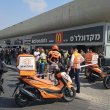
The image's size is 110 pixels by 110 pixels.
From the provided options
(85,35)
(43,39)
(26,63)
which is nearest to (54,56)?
(26,63)

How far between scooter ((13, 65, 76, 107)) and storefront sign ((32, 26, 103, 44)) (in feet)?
43.0

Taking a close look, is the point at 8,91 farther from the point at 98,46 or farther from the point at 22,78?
the point at 98,46

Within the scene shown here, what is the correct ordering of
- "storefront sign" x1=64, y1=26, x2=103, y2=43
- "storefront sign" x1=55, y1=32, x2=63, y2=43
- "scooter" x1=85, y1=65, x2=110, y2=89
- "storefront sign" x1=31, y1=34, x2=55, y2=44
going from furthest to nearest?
"storefront sign" x1=31, y1=34, x2=55, y2=44, "storefront sign" x1=55, y1=32, x2=63, y2=43, "storefront sign" x1=64, y1=26, x2=103, y2=43, "scooter" x1=85, y1=65, x2=110, y2=89

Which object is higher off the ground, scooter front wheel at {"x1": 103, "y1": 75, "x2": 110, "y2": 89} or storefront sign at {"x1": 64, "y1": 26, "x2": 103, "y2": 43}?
storefront sign at {"x1": 64, "y1": 26, "x2": 103, "y2": 43}

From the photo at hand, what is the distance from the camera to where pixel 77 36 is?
26.8 metres

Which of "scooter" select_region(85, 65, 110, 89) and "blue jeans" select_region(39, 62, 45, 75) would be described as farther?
"blue jeans" select_region(39, 62, 45, 75)

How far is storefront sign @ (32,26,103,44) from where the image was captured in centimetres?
2288

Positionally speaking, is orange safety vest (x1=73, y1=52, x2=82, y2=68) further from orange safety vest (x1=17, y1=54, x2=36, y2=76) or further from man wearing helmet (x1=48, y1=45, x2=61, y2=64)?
orange safety vest (x1=17, y1=54, x2=36, y2=76)

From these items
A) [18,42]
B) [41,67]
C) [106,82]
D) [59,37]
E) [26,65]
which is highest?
[18,42]

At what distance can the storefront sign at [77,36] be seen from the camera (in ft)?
75.1

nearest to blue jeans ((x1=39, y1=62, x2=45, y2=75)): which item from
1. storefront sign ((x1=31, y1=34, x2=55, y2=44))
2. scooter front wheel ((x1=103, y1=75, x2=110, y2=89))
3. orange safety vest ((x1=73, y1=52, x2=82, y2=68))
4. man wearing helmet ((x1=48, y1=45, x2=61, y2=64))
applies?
man wearing helmet ((x1=48, y1=45, x2=61, y2=64))

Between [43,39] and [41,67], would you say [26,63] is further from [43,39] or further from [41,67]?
[43,39]

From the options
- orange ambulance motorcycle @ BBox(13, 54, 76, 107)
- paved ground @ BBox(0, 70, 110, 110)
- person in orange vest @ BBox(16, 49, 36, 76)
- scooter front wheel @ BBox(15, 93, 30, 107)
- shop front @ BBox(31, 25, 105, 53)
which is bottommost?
paved ground @ BBox(0, 70, 110, 110)

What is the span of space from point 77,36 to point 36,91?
1810 centimetres
